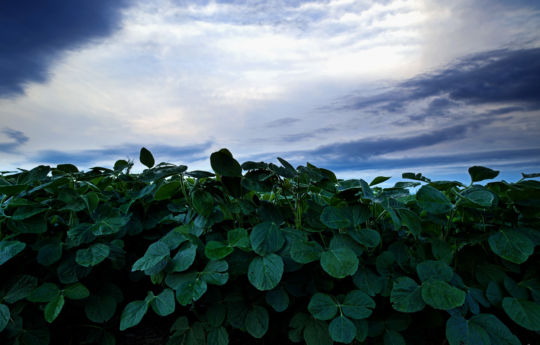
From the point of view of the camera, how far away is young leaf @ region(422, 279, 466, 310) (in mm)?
1259

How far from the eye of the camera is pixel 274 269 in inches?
49.6

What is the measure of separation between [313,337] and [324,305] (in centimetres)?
14

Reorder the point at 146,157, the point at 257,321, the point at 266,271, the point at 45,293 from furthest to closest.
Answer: the point at 146,157, the point at 45,293, the point at 257,321, the point at 266,271

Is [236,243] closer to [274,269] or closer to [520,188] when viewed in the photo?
[274,269]

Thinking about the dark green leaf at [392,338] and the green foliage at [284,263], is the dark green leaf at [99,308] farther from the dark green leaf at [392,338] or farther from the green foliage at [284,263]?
the dark green leaf at [392,338]

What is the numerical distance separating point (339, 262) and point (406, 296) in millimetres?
303

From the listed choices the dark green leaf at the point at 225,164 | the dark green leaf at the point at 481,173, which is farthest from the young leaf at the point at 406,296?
the dark green leaf at the point at 225,164

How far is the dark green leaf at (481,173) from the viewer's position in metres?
1.55

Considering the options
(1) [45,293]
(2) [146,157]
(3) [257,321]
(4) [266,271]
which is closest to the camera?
(4) [266,271]

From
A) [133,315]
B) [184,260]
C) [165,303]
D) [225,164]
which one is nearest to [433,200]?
[225,164]

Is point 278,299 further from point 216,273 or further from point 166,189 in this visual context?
point 166,189

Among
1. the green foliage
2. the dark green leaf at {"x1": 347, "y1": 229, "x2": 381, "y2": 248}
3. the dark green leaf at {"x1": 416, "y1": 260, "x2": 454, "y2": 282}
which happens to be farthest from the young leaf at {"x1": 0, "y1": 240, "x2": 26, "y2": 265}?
the dark green leaf at {"x1": 416, "y1": 260, "x2": 454, "y2": 282}

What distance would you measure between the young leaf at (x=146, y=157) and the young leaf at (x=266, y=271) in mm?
845

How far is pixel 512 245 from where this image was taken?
141cm
